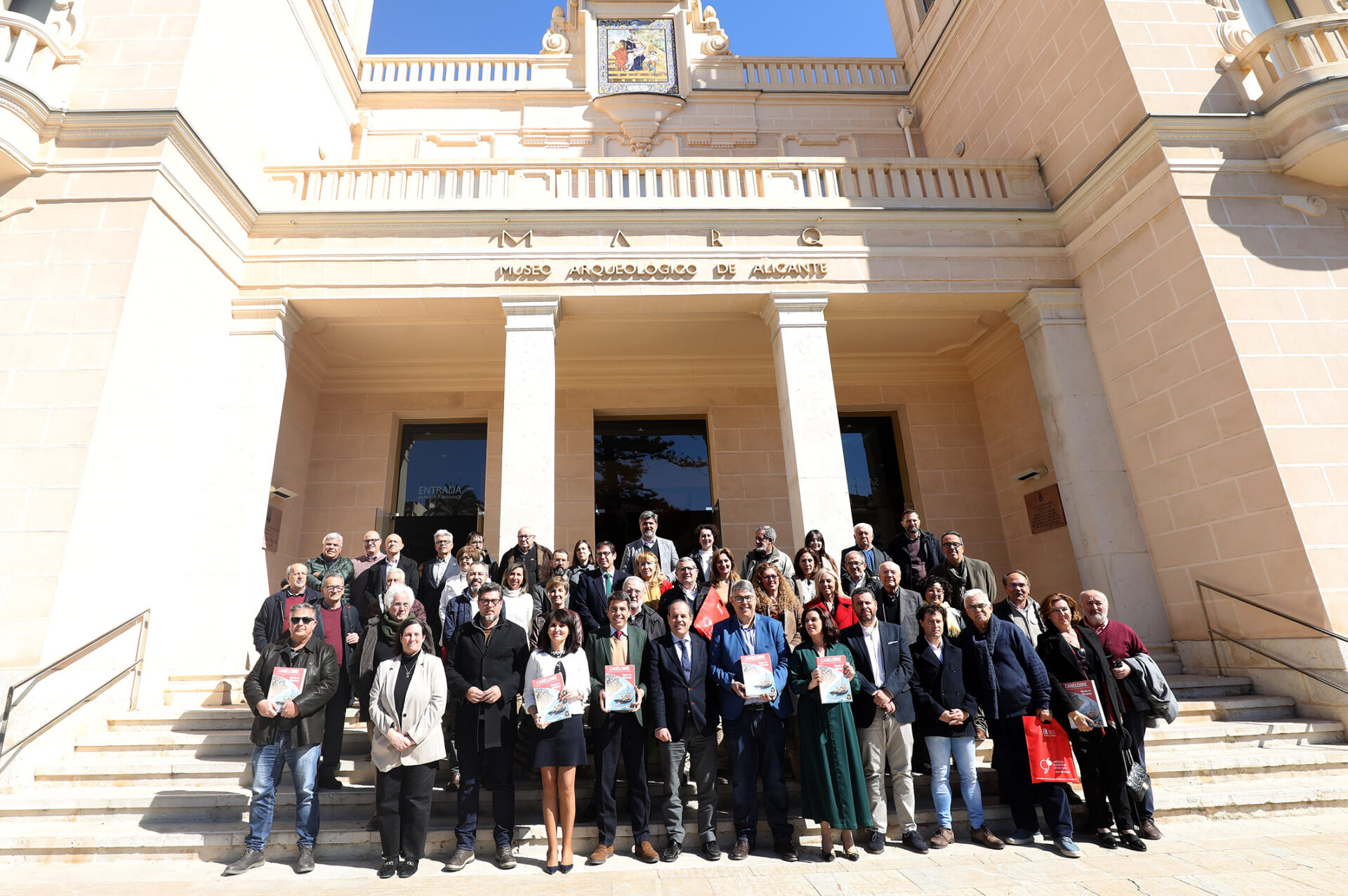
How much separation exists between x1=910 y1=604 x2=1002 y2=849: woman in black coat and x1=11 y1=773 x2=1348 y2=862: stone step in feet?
1.04

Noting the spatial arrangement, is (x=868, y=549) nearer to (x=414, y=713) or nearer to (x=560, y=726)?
(x=560, y=726)

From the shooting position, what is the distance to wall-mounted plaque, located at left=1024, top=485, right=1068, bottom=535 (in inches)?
433

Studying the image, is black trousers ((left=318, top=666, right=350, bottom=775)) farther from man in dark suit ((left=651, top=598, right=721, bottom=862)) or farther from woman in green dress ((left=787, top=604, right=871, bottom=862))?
woman in green dress ((left=787, top=604, right=871, bottom=862))

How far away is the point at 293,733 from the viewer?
4910 mm

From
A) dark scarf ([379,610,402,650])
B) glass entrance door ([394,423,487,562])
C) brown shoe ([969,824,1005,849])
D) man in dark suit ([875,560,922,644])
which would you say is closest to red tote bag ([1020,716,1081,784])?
brown shoe ([969,824,1005,849])

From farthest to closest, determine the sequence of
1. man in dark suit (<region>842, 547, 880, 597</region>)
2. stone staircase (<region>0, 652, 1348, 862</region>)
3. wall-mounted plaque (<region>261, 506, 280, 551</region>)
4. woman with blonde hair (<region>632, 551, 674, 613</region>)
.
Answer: wall-mounted plaque (<region>261, 506, 280, 551</region>) < man in dark suit (<region>842, 547, 880, 597</region>) < woman with blonde hair (<region>632, 551, 674, 613</region>) < stone staircase (<region>0, 652, 1348, 862</region>)

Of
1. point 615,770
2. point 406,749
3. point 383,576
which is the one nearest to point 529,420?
point 383,576

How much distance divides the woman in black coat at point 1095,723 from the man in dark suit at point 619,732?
307 cm

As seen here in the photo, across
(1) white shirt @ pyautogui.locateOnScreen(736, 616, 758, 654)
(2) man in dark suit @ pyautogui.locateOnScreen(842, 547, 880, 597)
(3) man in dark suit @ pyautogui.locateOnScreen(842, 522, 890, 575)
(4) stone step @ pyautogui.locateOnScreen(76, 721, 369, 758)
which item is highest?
(3) man in dark suit @ pyautogui.locateOnScreen(842, 522, 890, 575)

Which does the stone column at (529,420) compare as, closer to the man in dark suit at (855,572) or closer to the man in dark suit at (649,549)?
the man in dark suit at (649,549)

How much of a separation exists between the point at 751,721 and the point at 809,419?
199 inches

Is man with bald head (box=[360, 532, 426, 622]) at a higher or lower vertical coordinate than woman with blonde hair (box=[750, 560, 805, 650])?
higher

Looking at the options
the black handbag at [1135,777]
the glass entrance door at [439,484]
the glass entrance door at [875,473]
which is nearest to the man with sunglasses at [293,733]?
the black handbag at [1135,777]

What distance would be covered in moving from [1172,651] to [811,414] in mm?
5247
